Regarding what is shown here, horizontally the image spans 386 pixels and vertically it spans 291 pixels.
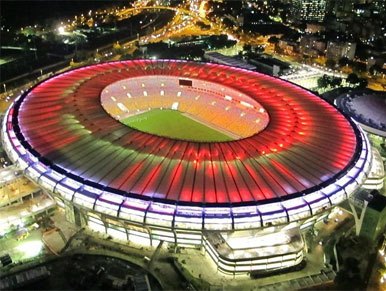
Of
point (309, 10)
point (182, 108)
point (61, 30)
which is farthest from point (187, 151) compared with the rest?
point (309, 10)

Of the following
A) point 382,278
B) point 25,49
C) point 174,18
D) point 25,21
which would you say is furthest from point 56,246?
point 174,18

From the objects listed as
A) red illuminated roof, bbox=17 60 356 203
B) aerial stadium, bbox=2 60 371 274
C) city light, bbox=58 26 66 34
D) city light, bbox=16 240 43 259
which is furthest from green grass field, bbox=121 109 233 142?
city light, bbox=58 26 66 34

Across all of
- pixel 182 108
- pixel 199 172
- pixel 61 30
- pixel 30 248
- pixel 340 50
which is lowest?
pixel 30 248

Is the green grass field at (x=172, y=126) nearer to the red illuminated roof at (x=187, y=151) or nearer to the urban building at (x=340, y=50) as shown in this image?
the red illuminated roof at (x=187, y=151)

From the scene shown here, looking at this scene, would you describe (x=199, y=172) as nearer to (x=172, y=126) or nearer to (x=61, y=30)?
(x=172, y=126)

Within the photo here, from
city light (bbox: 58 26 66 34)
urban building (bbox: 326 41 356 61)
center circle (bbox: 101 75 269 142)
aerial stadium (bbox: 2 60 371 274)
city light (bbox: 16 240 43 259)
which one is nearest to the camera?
aerial stadium (bbox: 2 60 371 274)

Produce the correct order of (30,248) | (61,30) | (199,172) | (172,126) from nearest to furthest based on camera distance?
(199,172) → (30,248) → (172,126) → (61,30)

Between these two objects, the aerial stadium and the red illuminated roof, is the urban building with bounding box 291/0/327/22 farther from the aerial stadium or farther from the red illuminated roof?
the aerial stadium

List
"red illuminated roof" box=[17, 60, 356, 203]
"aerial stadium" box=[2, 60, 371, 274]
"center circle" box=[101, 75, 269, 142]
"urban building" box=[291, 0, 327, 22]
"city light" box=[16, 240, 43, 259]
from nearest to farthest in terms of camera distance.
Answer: "aerial stadium" box=[2, 60, 371, 274]
"red illuminated roof" box=[17, 60, 356, 203]
"city light" box=[16, 240, 43, 259]
"center circle" box=[101, 75, 269, 142]
"urban building" box=[291, 0, 327, 22]
